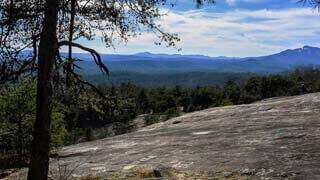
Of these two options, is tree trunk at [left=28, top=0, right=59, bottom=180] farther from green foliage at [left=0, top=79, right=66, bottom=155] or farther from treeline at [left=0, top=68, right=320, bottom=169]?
green foliage at [left=0, top=79, right=66, bottom=155]

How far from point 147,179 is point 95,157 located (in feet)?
21.8

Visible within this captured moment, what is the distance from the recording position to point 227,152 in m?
16.8

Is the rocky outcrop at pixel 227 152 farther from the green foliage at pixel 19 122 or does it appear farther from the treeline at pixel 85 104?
the green foliage at pixel 19 122

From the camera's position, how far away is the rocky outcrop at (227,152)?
14117 millimetres

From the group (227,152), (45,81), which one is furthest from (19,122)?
(45,81)

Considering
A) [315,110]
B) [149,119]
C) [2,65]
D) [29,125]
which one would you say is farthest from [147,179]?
[149,119]

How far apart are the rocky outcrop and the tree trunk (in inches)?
156

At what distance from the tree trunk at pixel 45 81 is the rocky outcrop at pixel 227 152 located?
3.96 meters

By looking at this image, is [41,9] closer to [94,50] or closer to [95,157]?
[94,50]

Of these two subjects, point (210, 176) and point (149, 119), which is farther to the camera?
point (149, 119)

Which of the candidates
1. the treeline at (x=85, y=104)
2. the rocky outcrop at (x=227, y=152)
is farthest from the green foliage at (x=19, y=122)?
the rocky outcrop at (x=227, y=152)

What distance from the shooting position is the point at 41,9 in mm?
12891

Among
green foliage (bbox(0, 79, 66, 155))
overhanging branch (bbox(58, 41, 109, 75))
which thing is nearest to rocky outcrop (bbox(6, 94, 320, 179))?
overhanging branch (bbox(58, 41, 109, 75))

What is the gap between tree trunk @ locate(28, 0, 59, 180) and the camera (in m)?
12.6
